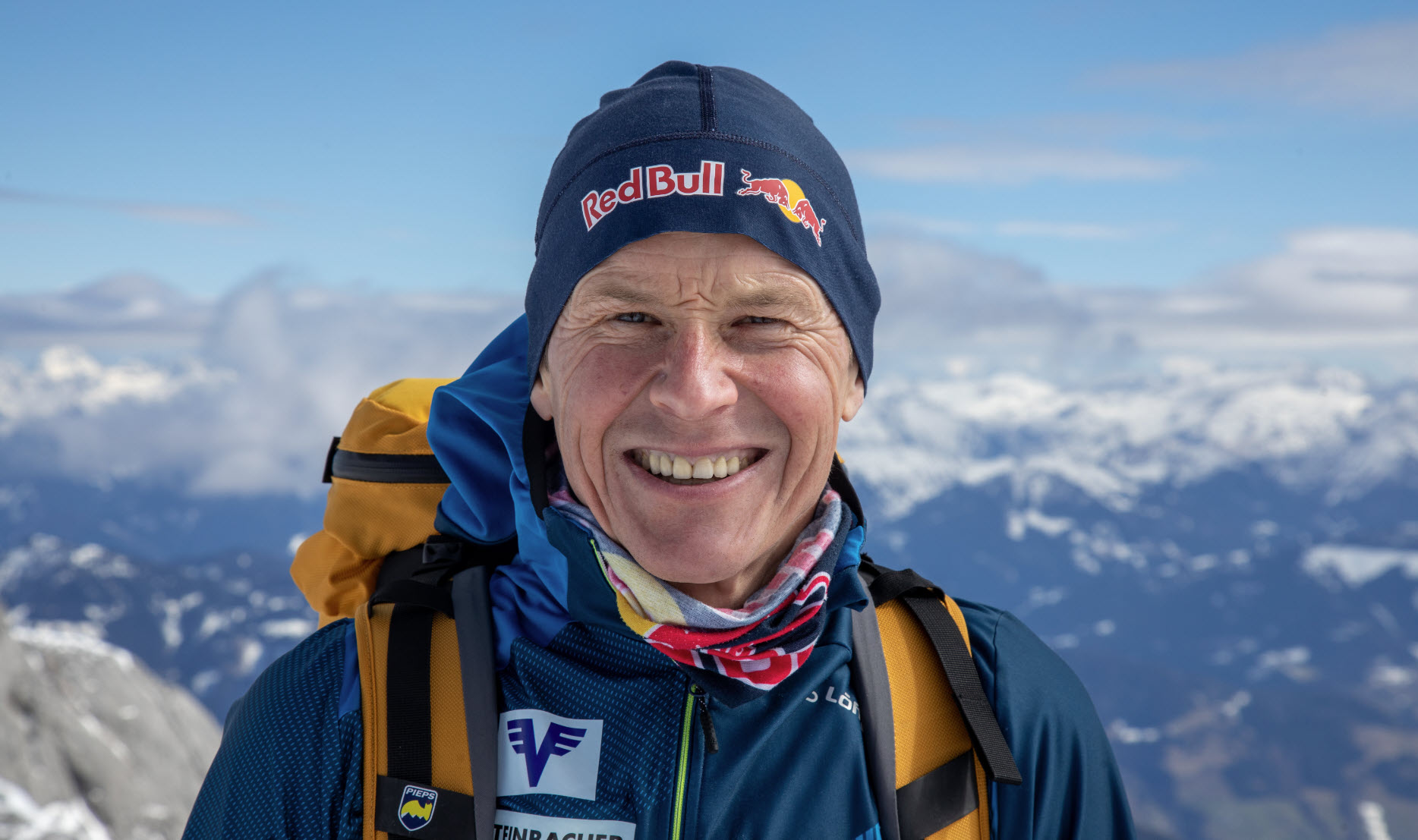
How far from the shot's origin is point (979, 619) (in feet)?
11.7

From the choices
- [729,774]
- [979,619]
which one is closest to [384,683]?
[729,774]

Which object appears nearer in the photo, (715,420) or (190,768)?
(715,420)

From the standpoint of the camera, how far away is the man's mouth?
3092 mm

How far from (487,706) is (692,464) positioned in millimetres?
1026

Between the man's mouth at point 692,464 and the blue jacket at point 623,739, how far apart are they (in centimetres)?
33

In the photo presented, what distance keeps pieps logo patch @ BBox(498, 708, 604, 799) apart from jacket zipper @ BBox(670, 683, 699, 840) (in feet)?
0.89

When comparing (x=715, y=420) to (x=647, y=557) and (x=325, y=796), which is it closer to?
(x=647, y=557)

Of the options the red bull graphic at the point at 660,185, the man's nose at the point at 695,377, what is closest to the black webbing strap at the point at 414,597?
the man's nose at the point at 695,377

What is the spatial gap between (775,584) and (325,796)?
5.20ft

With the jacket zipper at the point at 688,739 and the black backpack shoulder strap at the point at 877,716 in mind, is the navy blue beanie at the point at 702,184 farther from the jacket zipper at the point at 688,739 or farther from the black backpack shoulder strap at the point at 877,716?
the jacket zipper at the point at 688,739

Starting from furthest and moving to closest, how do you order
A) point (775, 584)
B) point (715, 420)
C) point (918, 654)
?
point (918, 654) < point (775, 584) < point (715, 420)

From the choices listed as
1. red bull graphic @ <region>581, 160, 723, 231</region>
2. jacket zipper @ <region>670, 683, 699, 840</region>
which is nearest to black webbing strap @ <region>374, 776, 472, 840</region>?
jacket zipper @ <region>670, 683, 699, 840</region>

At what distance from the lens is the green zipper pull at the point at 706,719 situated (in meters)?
3.12

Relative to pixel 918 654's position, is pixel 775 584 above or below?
above
